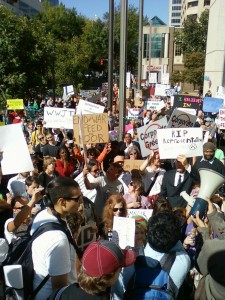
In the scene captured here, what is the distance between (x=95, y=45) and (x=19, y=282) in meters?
54.7

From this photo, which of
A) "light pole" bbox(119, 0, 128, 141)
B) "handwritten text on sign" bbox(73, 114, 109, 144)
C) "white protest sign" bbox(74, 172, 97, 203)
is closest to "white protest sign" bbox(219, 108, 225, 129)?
"light pole" bbox(119, 0, 128, 141)

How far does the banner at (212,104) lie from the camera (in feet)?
44.0

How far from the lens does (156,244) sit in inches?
112

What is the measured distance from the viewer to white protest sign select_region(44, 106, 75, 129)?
8688 millimetres

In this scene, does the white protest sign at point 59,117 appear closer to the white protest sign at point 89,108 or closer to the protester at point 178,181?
the white protest sign at point 89,108

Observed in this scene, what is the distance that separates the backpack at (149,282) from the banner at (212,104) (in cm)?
1124

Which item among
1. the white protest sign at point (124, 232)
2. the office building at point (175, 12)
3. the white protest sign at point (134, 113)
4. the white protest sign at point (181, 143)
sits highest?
the office building at point (175, 12)

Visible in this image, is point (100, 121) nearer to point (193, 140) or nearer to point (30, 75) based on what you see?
point (193, 140)

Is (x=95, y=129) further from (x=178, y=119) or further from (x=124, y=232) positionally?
(x=124, y=232)

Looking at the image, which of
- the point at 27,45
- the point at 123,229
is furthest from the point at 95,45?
the point at 123,229

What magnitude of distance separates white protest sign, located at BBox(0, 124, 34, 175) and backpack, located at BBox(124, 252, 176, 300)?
1.87m

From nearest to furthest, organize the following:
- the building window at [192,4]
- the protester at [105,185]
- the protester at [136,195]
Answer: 1. the protester at [136,195]
2. the protester at [105,185]
3. the building window at [192,4]

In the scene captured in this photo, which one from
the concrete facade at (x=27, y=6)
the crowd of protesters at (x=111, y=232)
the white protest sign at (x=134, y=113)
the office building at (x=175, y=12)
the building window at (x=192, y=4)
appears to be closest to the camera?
the crowd of protesters at (x=111, y=232)

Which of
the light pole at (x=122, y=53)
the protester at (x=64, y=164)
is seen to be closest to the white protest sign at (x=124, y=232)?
the protester at (x=64, y=164)
